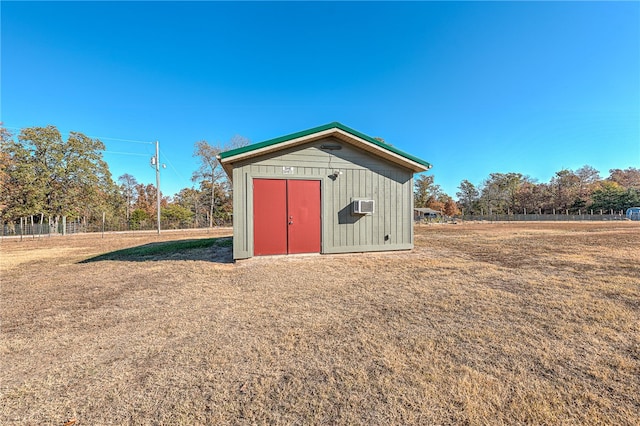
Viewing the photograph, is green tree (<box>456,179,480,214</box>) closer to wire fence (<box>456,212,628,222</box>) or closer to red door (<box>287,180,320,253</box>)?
wire fence (<box>456,212,628,222</box>)

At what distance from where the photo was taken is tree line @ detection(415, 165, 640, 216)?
46.8 meters

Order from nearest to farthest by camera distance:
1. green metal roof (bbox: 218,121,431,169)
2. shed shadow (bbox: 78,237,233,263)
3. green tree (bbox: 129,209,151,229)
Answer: green metal roof (bbox: 218,121,431,169) → shed shadow (bbox: 78,237,233,263) → green tree (bbox: 129,209,151,229)

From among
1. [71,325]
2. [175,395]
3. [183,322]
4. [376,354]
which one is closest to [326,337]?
[376,354]

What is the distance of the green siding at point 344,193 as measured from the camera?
6363 millimetres

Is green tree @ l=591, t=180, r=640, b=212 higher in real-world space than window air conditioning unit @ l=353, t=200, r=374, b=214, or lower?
higher

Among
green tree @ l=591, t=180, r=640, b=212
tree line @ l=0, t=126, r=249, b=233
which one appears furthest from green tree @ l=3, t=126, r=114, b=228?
green tree @ l=591, t=180, r=640, b=212

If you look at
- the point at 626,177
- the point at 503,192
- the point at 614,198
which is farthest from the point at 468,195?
the point at 626,177

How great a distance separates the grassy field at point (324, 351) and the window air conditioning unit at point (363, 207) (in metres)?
2.65

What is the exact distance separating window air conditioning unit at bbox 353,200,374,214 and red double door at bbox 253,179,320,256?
1.04 m

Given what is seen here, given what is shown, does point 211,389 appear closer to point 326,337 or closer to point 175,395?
point 175,395

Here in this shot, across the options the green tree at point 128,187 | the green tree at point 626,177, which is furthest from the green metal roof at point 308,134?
the green tree at point 626,177

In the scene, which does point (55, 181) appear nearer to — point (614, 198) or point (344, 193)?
point (344, 193)

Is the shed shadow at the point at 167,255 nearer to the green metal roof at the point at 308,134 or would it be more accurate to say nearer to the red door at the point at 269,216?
the red door at the point at 269,216

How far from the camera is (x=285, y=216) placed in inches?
264
